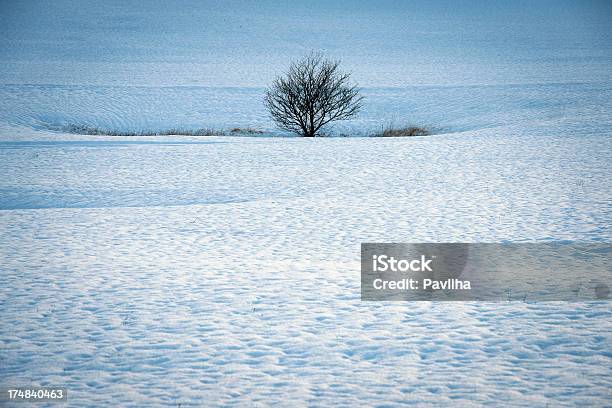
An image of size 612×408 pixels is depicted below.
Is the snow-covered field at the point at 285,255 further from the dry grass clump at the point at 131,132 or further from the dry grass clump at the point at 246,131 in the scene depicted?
the dry grass clump at the point at 246,131

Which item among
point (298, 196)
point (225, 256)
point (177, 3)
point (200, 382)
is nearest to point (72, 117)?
point (298, 196)

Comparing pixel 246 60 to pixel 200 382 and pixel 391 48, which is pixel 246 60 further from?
pixel 200 382

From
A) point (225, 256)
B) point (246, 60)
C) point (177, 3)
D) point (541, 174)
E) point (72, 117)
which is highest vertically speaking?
point (177, 3)

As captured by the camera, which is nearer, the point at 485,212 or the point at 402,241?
the point at 402,241

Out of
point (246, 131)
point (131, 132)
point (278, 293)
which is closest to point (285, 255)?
point (278, 293)

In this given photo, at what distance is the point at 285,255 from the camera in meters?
9.97

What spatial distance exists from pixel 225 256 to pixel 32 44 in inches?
2845

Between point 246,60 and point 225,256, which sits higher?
point 246,60

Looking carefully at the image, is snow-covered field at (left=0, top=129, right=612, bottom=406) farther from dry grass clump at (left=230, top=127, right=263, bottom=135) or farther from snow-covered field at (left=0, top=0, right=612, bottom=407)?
dry grass clump at (left=230, top=127, right=263, bottom=135)

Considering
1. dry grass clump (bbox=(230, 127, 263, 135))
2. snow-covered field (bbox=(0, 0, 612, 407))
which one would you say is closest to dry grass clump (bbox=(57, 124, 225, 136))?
dry grass clump (bbox=(230, 127, 263, 135))

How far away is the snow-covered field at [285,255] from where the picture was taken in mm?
5609

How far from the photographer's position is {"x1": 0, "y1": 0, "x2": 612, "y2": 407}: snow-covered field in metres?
5.61

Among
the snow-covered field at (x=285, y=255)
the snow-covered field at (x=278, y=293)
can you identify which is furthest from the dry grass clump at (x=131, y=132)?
the snow-covered field at (x=278, y=293)

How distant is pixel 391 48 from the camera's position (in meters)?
73.6
